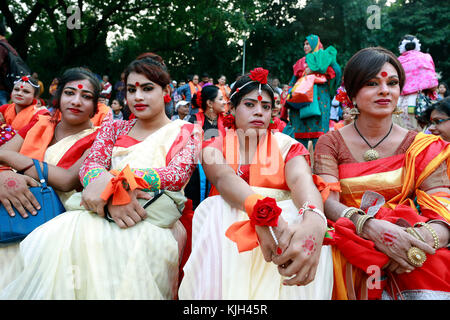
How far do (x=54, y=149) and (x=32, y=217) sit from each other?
68 centimetres

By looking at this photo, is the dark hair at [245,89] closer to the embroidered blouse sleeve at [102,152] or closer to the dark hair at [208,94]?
the embroidered blouse sleeve at [102,152]

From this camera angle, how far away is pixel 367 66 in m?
2.36

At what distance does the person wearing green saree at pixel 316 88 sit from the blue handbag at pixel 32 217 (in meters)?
4.29

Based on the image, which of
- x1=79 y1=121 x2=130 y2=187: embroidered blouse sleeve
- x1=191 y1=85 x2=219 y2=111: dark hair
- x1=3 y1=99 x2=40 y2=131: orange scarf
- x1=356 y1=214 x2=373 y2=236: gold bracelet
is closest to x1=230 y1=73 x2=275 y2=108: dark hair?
x1=79 y1=121 x2=130 y2=187: embroidered blouse sleeve

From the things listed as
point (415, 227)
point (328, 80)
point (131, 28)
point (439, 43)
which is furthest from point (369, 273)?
point (439, 43)

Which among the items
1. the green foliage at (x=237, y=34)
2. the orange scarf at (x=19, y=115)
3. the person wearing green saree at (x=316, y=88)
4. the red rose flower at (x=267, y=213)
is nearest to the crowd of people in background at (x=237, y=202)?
the red rose flower at (x=267, y=213)

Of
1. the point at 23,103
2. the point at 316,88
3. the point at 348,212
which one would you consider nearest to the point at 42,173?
the point at 348,212

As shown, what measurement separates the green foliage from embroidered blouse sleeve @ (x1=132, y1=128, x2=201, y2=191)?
12.2 m

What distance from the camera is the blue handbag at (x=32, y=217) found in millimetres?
2363

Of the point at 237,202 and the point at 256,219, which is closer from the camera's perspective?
the point at 256,219

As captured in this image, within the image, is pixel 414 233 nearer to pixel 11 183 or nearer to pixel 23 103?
pixel 11 183

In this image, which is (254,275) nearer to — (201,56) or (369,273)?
(369,273)

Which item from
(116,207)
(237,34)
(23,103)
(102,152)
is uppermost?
(237,34)

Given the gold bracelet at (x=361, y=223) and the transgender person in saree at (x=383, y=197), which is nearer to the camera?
the transgender person in saree at (x=383, y=197)
